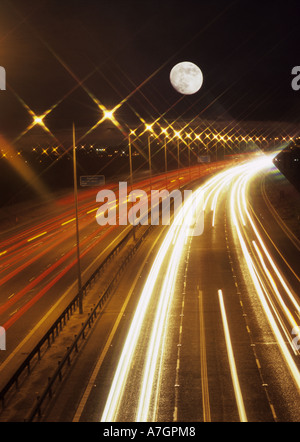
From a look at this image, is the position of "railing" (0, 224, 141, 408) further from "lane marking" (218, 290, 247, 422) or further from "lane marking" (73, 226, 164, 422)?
"lane marking" (218, 290, 247, 422)

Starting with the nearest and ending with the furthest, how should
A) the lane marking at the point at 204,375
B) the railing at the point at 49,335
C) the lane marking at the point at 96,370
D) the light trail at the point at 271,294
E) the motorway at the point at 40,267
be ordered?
the lane marking at the point at 204,375, the lane marking at the point at 96,370, the railing at the point at 49,335, the light trail at the point at 271,294, the motorway at the point at 40,267

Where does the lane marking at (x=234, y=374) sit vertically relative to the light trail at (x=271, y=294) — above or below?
below

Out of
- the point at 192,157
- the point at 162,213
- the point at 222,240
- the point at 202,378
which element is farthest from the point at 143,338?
the point at 192,157

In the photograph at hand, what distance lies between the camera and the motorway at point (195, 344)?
638 inches

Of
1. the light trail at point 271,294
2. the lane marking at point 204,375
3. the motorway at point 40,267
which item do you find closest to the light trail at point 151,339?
the lane marking at point 204,375

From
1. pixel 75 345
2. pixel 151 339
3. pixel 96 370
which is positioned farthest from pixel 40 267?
pixel 96 370

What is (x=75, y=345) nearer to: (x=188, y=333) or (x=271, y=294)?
(x=188, y=333)

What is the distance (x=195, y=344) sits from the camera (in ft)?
70.8

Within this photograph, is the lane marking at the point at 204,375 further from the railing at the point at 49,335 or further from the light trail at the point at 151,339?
the railing at the point at 49,335

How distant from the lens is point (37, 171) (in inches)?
4412

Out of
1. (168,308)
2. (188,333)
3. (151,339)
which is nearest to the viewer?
(151,339)

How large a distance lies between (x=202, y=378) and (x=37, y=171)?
99.1m

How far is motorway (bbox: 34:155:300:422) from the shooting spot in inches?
638
